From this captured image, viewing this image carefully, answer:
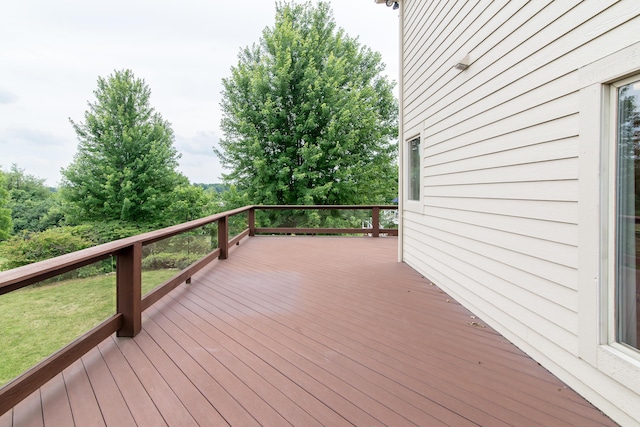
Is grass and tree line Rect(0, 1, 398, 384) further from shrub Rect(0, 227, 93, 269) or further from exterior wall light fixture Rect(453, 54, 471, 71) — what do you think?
exterior wall light fixture Rect(453, 54, 471, 71)

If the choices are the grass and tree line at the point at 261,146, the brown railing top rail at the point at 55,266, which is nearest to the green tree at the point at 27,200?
the grass and tree line at the point at 261,146

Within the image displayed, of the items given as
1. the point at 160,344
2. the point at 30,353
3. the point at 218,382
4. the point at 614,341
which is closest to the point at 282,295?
the point at 160,344

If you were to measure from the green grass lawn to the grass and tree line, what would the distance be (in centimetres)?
193

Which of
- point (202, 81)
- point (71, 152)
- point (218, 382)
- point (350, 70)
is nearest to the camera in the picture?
point (218, 382)

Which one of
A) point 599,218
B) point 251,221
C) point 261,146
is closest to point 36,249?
point 251,221

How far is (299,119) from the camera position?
398 inches

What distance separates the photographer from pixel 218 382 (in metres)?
1.63

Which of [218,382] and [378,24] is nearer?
[218,382]

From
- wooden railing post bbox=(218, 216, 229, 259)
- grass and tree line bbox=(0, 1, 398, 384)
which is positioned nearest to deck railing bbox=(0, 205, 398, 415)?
wooden railing post bbox=(218, 216, 229, 259)

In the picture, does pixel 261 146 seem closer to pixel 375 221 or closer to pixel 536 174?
pixel 375 221

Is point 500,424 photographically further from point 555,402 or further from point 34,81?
point 34,81

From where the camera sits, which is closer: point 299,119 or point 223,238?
point 223,238

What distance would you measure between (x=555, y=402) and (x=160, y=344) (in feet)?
7.93

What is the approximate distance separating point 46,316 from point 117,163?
1373 centimetres
